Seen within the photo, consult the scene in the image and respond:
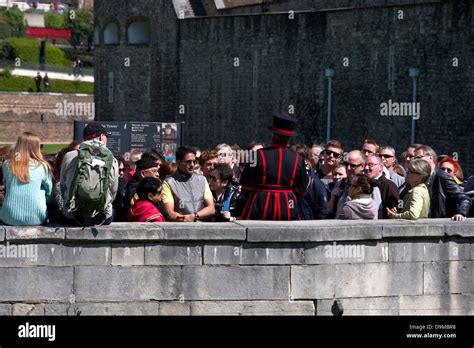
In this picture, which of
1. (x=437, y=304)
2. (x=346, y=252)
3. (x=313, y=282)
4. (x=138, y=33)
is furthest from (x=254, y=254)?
(x=138, y=33)

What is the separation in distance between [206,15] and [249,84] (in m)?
6.46

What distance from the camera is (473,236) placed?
11398 millimetres

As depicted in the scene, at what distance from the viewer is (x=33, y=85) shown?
69.3m

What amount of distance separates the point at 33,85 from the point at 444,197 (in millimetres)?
58571

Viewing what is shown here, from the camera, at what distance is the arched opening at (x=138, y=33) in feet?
150

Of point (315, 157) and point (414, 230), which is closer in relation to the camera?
point (414, 230)

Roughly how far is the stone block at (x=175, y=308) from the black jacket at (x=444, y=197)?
8.83 ft

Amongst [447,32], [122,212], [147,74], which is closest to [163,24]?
[147,74]

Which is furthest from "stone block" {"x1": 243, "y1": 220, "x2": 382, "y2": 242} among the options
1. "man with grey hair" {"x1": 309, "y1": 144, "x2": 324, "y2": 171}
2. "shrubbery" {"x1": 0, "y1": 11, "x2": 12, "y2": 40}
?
"shrubbery" {"x1": 0, "y1": 11, "x2": 12, "y2": 40}

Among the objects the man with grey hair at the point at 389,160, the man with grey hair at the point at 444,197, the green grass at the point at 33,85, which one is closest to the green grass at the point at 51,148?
the green grass at the point at 33,85

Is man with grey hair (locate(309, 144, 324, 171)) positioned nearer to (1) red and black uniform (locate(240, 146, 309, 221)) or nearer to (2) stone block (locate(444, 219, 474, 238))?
(1) red and black uniform (locate(240, 146, 309, 221))

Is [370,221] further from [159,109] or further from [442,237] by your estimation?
[159,109]

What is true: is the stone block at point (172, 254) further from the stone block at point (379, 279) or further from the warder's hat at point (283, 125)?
the warder's hat at point (283, 125)

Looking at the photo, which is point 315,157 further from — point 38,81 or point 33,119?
point 38,81
